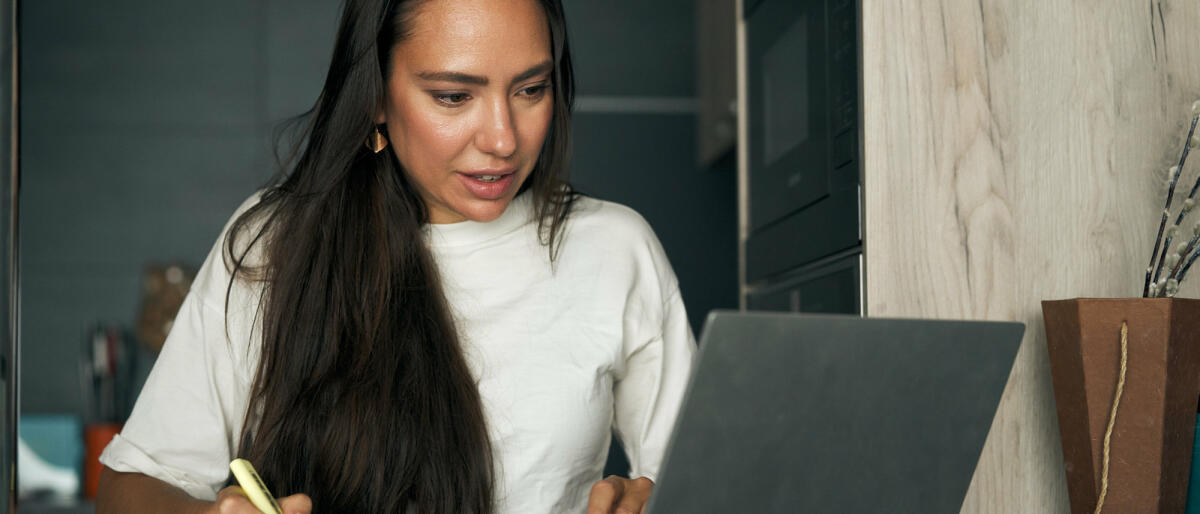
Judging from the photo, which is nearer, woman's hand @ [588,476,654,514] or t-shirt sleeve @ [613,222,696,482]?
woman's hand @ [588,476,654,514]

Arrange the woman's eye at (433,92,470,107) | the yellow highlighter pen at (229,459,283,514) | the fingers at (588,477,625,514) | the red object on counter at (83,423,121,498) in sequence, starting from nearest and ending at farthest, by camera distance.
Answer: the yellow highlighter pen at (229,459,283,514) → the fingers at (588,477,625,514) → the woman's eye at (433,92,470,107) → the red object on counter at (83,423,121,498)

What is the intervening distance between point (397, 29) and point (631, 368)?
0.47 meters

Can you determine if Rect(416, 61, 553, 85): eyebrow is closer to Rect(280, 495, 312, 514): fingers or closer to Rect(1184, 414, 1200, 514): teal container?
Rect(280, 495, 312, 514): fingers

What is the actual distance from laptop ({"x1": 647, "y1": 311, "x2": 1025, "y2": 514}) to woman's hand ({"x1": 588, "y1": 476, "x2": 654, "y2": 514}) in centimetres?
22

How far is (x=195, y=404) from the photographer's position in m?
1.12

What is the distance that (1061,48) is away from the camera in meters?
1.19

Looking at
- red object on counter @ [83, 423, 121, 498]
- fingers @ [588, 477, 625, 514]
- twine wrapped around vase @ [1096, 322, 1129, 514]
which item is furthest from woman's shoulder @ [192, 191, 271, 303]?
red object on counter @ [83, 423, 121, 498]

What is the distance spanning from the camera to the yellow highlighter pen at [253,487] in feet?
2.73

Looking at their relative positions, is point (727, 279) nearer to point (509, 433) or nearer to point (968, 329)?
point (509, 433)

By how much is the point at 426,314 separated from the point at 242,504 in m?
0.38

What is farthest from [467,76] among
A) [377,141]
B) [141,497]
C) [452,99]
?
[141,497]

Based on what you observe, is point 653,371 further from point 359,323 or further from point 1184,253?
point 1184,253

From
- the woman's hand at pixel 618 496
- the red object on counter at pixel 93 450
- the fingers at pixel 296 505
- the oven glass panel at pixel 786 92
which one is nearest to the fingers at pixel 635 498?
the woman's hand at pixel 618 496

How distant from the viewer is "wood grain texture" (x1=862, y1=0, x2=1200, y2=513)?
3.89 ft
